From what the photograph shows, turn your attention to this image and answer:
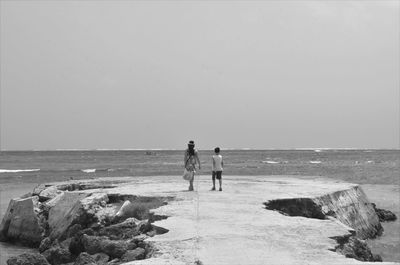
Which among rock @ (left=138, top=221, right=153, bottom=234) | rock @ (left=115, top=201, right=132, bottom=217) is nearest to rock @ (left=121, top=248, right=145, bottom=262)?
rock @ (left=138, top=221, right=153, bottom=234)

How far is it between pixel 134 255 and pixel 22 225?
27.7ft

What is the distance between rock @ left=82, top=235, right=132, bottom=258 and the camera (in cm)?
1016

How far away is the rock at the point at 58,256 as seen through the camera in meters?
11.8

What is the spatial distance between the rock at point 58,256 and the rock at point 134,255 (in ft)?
9.64

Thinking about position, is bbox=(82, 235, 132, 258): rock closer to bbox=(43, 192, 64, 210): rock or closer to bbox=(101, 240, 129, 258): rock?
bbox=(101, 240, 129, 258): rock

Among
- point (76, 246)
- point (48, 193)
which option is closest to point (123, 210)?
point (76, 246)

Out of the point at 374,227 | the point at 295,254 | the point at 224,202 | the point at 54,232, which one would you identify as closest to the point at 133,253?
the point at 295,254

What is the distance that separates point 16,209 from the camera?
16922 mm

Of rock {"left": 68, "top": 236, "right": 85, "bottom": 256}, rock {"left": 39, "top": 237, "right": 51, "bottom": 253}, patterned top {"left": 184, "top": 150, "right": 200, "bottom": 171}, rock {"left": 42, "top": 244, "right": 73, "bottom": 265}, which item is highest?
patterned top {"left": 184, "top": 150, "right": 200, "bottom": 171}

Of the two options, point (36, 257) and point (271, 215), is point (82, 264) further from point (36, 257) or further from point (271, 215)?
point (271, 215)

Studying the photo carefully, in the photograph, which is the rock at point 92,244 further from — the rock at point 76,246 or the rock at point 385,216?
the rock at point 385,216

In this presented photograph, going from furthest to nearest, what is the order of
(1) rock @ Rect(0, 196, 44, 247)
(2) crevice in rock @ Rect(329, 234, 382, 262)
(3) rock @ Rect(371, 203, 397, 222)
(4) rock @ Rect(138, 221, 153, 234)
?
(3) rock @ Rect(371, 203, 397, 222), (1) rock @ Rect(0, 196, 44, 247), (4) rock @ Rect(138, 221, 153, 234), (2) crevice in rock @ Rect(329, 234, 382, 262)

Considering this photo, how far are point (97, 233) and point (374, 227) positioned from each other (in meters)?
9.86

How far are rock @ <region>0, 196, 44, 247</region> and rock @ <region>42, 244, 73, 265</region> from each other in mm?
3896
